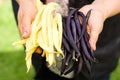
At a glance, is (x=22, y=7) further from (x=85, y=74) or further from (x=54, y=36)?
(x=85, y=74)

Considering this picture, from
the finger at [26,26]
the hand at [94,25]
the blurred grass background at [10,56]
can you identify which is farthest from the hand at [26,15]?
the blurred grass background at [10,56]

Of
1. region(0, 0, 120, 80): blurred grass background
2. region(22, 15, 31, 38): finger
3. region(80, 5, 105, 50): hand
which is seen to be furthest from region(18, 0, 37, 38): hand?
region(0, 0, 120, 80): blurred grass background

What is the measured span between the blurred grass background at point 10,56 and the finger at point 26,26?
133 cm

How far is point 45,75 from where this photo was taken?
195 centimetres

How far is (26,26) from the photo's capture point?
1.50 m

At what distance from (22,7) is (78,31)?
1.20 ft

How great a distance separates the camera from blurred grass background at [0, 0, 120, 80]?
2914 millimetres

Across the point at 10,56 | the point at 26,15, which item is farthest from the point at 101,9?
the point at 10,56

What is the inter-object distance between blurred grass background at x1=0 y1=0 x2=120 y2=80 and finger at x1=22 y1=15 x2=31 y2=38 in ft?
4.36

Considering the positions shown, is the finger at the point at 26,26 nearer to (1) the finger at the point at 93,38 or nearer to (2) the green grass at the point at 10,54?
(1) the finger at the point at 93,38

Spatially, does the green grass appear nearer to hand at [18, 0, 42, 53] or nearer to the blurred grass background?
the blurred grass background

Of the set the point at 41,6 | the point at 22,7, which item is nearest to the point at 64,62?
the point at 41,6

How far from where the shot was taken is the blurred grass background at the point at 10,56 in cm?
291

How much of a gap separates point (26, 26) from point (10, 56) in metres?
1.72
